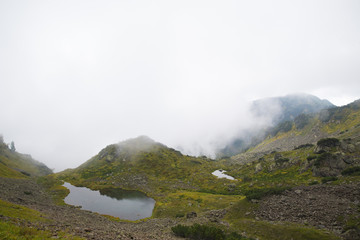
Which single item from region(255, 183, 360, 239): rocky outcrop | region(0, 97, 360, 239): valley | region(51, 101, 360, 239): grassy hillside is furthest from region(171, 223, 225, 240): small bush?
region(255, 183, 360, 239): rocky outcrop

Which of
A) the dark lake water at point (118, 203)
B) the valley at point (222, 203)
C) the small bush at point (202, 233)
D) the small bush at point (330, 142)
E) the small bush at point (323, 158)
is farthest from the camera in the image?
the small bush at point (330, 142)

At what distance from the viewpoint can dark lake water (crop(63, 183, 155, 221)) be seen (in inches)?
2453

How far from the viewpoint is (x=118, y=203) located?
75188 millimetres

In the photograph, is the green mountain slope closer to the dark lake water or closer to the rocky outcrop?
the dark lake water

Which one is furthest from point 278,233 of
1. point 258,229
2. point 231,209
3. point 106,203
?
point 106,203

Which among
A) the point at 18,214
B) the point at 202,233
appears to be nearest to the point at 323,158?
the point at 202,233

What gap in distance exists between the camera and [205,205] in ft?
206

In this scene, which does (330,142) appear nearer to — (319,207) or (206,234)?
(319,207)

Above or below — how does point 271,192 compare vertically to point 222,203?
above

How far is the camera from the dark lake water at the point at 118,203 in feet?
204

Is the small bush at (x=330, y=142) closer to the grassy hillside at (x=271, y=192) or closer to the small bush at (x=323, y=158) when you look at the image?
the grassy hillside at (x=271, y=192)

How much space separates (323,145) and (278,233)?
6961cm

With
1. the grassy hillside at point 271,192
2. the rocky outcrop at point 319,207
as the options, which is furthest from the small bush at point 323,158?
the rocky outcrop at point 319,207

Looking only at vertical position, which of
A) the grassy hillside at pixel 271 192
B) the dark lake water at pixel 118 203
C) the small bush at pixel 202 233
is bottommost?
the dark lake water at pixel 118 203
